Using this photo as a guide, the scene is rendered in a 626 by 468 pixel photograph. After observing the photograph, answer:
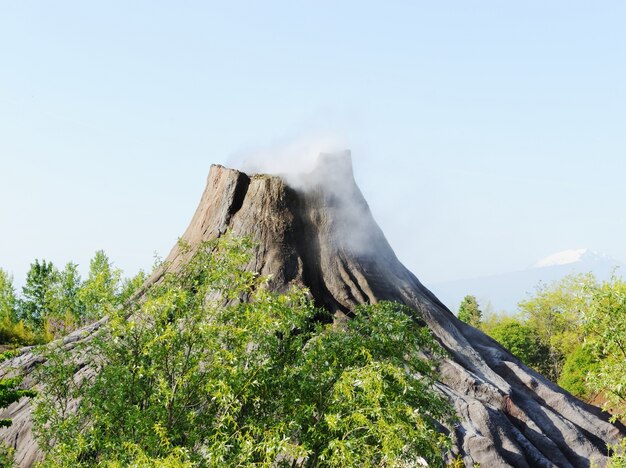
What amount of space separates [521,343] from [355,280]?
31831 millimetres

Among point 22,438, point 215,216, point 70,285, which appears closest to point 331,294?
point 215,216

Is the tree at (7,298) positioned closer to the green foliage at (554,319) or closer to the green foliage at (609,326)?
the green foliage at (554,319)

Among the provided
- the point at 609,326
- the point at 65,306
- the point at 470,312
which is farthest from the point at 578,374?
the point at 65,306

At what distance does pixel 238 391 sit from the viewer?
41.6ft

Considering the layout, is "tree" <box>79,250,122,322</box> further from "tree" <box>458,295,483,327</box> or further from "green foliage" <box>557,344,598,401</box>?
"tree" <box>458,295,483,327</box>

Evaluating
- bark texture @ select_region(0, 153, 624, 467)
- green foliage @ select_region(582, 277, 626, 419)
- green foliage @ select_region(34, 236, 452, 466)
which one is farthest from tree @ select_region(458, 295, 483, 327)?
green foliage @ select_region(34, 236, 452, 466)

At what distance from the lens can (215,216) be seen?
31266 mm

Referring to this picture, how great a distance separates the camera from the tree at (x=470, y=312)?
73.2 meters

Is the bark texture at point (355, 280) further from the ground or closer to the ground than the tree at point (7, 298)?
closer to the ground

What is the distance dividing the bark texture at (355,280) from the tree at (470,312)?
39.6 meters

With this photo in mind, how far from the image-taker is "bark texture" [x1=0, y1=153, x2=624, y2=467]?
26453 millimetres

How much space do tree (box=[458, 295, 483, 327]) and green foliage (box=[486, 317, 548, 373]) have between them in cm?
1189

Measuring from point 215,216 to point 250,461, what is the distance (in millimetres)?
19461

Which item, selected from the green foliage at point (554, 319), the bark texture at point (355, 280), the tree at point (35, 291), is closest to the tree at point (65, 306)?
the tree at point (35, 291)
